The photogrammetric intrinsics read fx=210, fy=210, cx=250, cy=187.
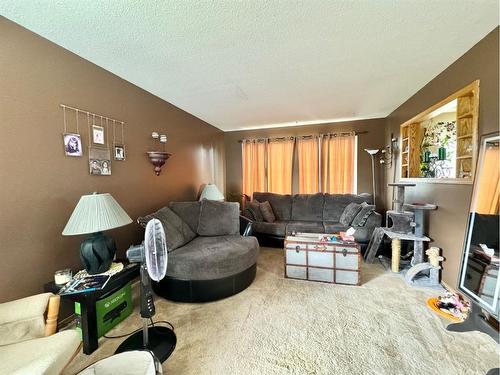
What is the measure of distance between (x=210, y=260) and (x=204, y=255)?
9 cm

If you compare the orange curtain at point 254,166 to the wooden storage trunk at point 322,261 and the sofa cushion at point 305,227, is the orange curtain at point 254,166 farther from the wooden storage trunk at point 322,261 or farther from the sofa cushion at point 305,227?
the wooden storage trunk at point 322,261

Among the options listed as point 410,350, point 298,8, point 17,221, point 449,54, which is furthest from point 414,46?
point 17,221

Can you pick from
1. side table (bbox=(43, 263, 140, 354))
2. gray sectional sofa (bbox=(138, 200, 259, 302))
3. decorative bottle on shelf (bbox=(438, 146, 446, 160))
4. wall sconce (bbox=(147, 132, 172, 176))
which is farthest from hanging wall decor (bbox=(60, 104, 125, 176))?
decorative bottle on shelf (bbox=(438, 146, 446, 160))

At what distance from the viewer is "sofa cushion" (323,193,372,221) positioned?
3.88 meters

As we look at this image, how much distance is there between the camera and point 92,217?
157 cm

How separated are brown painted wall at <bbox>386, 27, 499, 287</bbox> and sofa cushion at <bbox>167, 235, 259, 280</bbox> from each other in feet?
6.75

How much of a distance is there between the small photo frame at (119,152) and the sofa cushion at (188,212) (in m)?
0.85

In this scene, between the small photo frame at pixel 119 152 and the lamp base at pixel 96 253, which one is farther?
the small photo frame at pixel 119 152

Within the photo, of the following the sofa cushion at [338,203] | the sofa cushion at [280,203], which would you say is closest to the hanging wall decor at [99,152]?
the sofa cushion at [280,203]

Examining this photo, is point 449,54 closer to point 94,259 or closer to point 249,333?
point 249,333

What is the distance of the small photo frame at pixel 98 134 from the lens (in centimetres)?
207

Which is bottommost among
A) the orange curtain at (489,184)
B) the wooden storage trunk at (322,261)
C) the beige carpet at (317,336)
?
the beige carpet at (317,336)

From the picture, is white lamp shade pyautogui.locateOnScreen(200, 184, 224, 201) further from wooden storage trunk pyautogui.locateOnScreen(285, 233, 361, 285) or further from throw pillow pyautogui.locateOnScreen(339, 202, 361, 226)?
throw pillow pyautogui.locateOnScreen(339, 202, 361, 226)

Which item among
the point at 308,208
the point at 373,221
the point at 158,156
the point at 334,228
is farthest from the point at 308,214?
the point at 158,156
